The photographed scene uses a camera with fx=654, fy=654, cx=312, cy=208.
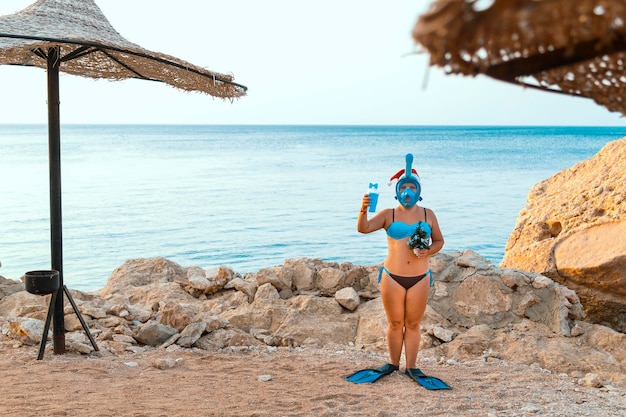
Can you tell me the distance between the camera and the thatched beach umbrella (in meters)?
4.64

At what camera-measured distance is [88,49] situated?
5.41 metres

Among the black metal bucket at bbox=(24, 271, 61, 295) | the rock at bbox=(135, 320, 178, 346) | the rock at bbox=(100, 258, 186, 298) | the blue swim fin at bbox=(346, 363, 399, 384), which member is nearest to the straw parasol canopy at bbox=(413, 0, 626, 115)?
the blue swim fin at bbox=(346, 363, 399, 384)

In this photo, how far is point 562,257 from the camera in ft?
22.7

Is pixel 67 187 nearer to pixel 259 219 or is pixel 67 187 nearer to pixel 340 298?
pixel 259 219

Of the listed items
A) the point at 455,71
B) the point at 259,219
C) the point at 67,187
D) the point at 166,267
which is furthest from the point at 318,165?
the point at 455,71

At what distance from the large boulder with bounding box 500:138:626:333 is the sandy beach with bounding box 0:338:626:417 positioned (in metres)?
1.71

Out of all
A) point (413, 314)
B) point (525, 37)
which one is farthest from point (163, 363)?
point (525, 37)

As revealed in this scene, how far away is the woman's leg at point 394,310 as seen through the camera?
16.5 feet

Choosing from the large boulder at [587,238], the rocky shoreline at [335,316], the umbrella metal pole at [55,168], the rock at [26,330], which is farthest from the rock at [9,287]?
the large boulder at [587,238]

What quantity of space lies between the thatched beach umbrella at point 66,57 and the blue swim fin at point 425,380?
2.74 meters

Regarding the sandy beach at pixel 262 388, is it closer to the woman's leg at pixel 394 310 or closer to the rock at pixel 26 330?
the rock at pixel 26 330

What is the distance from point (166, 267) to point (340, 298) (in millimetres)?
2415

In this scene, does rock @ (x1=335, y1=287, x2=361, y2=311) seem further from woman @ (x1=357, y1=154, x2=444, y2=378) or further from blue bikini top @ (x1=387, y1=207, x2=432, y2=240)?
blue bikini top @ (x1=387, y1=207, x2=432, y2=240)

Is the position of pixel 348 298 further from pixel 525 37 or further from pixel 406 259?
pixel 525 37
